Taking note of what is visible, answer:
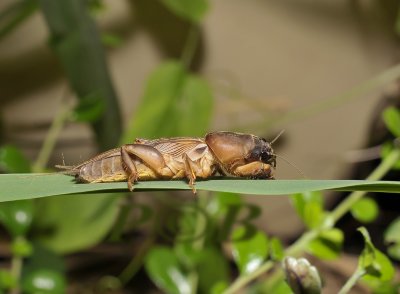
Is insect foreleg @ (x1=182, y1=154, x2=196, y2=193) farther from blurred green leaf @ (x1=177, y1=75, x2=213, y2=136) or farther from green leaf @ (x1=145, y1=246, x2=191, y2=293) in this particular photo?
blurred green leaf @ (x1=177, y1=75, x2=213, y2=136)

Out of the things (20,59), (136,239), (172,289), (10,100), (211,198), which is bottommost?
(136,239)

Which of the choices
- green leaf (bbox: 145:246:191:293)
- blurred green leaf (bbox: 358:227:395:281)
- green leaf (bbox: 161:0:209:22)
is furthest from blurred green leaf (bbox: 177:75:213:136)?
blurred green leaf (bbox: 358:227:395:281)

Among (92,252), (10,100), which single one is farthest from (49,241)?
(10,100)

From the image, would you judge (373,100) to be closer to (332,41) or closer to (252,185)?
(332,41)

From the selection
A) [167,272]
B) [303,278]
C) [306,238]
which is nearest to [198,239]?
[167,272]


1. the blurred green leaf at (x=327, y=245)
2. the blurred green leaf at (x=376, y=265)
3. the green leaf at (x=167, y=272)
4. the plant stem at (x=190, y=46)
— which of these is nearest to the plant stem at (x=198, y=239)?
the green leaf at (x=167, y=272)

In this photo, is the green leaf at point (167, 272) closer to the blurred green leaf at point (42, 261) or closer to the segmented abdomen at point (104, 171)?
the blurred green leaf at point (42, 261)
